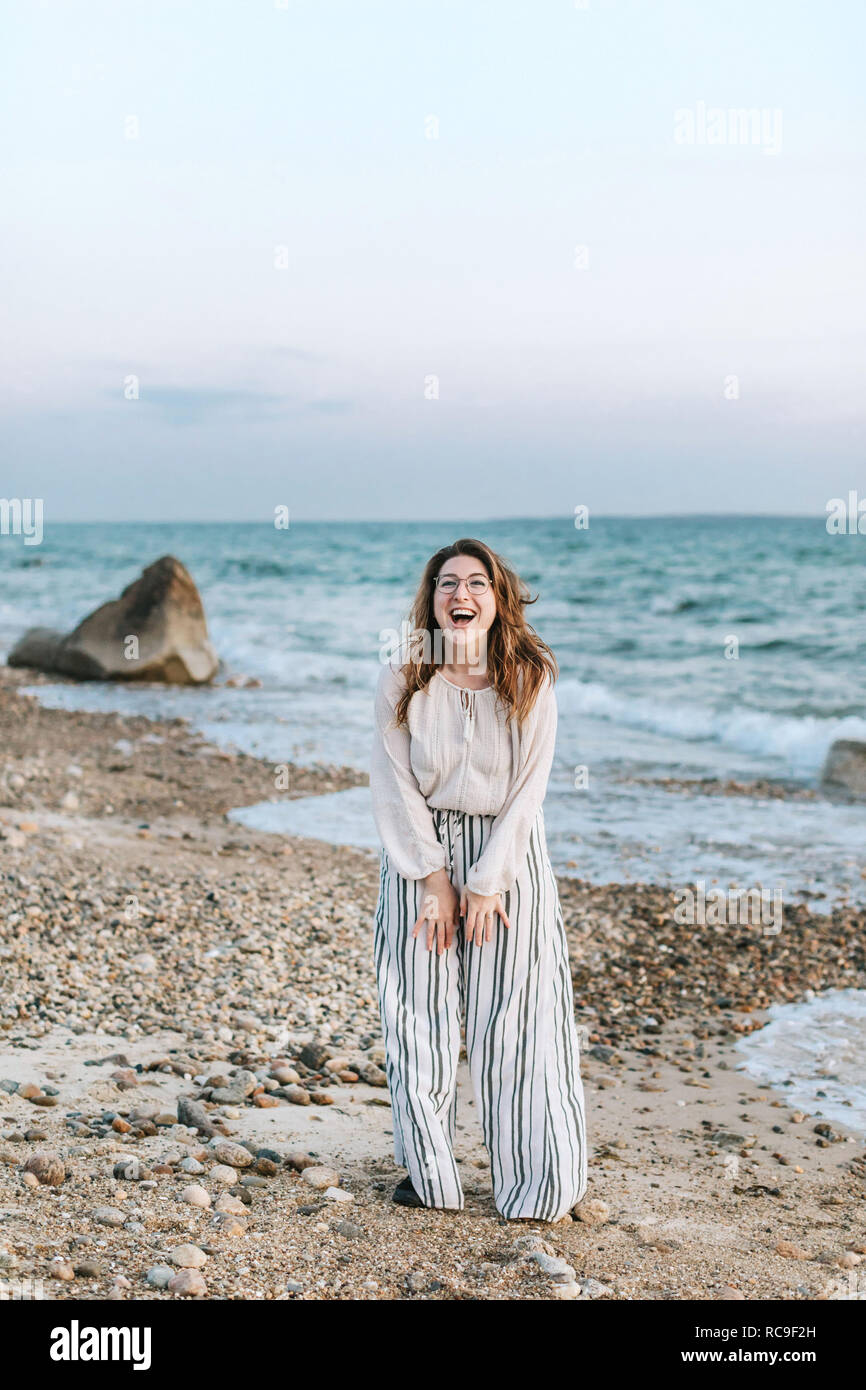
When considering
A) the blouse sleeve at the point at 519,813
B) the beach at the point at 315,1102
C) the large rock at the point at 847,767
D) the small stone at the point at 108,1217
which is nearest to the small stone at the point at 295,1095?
the beach at the point at 315,1102

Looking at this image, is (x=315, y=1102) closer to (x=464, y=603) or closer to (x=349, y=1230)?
(x=349, y=1230)

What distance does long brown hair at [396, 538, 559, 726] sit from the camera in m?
3.85

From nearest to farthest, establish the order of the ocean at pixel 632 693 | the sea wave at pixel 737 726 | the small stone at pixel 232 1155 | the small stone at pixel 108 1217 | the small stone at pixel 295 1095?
1. the small stone at pixel 108 1217
2. the small stone at pixel 232 1155
3. the small stone at pixel 295 1095
4. the ocean at pixel 632 693
5. the sea wave at pixel 737 726

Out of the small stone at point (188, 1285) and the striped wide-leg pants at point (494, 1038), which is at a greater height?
the striped wide-leg pants at point (494, 1038)

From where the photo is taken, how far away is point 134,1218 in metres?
3.64

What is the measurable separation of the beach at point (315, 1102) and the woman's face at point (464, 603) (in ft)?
6.10

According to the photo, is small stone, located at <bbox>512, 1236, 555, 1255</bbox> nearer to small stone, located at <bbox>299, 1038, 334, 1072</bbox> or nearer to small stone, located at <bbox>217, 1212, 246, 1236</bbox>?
small stone, located at <bbox>217, 1212, 246, 1236</bbox>

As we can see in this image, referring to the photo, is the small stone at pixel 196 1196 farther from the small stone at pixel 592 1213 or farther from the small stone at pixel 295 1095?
the small stone at pixel 592 1213

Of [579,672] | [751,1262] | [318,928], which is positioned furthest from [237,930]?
[579,672]

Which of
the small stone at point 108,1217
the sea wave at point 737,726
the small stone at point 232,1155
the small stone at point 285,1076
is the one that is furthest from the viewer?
the sea wave at point 737,726

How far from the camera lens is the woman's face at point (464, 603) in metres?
3.86

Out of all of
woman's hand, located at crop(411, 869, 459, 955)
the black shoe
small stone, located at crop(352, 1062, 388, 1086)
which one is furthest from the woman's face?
small stone, located at crop(352, 1062, 388, 1086)

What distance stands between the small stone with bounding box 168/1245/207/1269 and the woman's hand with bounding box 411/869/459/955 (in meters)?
1.12

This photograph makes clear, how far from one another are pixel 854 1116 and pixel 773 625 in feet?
72.3
